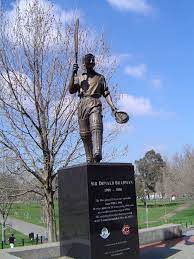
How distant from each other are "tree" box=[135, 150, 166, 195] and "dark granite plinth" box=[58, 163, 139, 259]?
92.3 m

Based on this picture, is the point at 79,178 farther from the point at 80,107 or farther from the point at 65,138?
Answer: the point at 65,138

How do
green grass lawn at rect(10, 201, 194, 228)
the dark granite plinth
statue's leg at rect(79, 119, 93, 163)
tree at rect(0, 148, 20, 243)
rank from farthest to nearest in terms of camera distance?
green grass lawn at rect(10, 201, 194, 228) → tree at rect(0, 148, 20, 243) → statue's leg at rect(79, 119, 93, 163) → the dark granite plinth

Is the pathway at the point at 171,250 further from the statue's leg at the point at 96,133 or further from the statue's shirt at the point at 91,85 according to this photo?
the statue's shirt at the point at 91,85

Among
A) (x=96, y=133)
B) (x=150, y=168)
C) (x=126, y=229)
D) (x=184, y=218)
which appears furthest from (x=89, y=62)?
(x=150, y=168)

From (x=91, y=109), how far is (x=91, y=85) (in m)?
0.58

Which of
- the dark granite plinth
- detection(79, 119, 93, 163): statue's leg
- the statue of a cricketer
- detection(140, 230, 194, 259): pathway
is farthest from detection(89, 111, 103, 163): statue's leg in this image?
detection(140, 230, 194, 259): pathway

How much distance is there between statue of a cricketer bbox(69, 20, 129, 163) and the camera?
371 inches

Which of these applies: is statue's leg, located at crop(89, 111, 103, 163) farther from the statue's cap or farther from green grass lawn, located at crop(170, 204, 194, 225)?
green grass lawn, located at crop(170, 204, 194, 225)

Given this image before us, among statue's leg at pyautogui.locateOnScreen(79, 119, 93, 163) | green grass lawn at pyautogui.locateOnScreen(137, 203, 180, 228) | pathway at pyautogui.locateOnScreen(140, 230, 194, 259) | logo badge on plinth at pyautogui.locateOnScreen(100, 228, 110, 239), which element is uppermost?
statue's leg at pyautogui.locateOnScreen(79, 119, 93, 163)

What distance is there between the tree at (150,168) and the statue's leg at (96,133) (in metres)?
92.4

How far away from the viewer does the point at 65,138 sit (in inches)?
650

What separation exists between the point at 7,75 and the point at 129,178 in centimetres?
815

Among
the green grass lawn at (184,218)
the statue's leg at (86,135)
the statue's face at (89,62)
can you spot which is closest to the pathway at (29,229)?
the green grass lawn at (184,218)

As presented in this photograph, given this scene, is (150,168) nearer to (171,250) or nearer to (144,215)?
(144,215)
